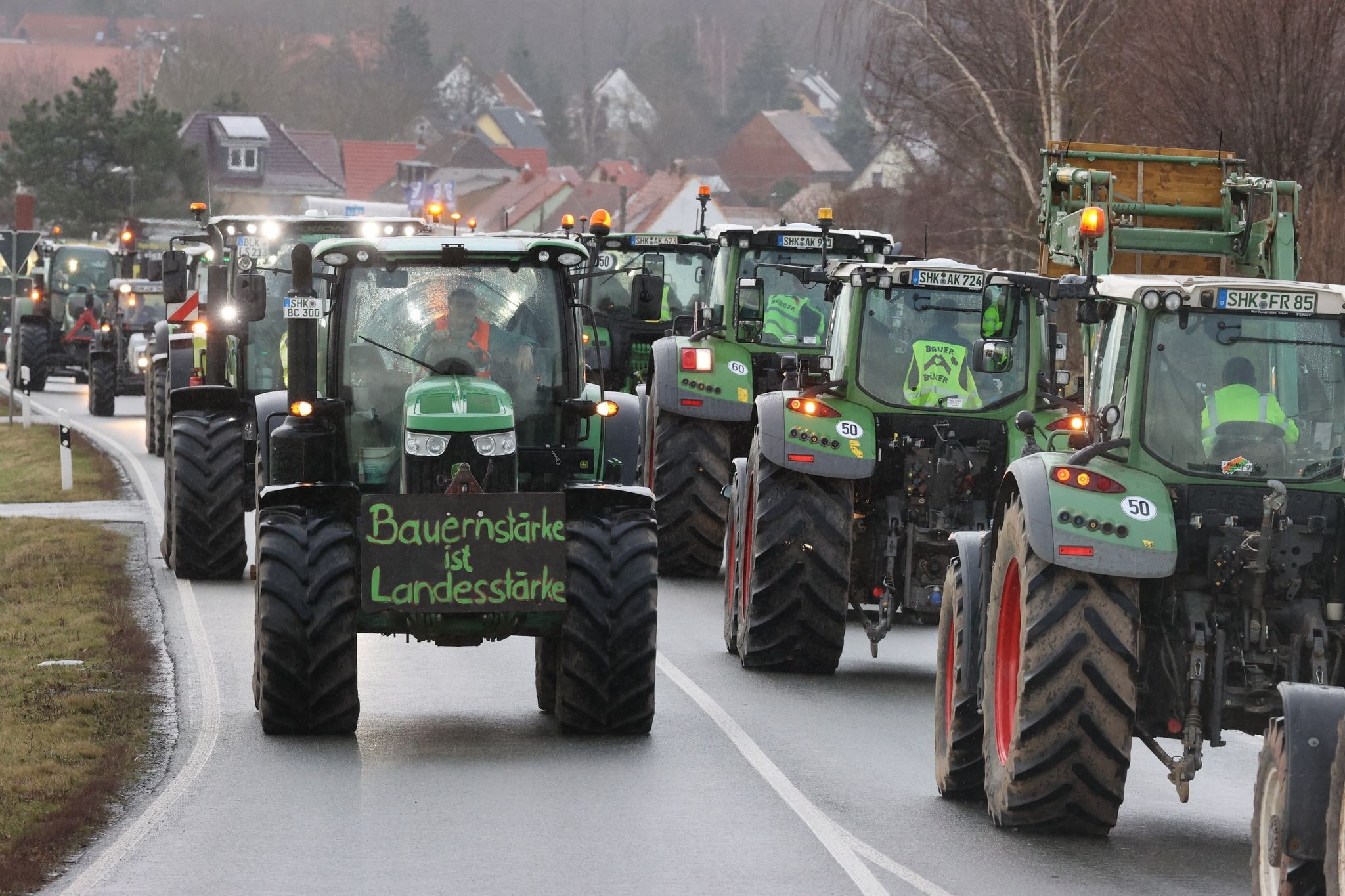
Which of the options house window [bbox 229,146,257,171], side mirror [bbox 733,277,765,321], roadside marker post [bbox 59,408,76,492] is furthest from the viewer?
house window [bbox 229,146,257,171]

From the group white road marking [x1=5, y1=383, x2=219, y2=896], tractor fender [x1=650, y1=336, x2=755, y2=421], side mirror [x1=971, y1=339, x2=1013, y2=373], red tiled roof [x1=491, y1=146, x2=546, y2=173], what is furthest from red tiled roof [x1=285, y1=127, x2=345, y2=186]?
side mirror [x1=971, y1=339, x2=1013, y2=373]

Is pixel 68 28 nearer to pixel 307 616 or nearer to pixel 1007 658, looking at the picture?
pixel 307 616

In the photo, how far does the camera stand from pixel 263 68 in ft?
408

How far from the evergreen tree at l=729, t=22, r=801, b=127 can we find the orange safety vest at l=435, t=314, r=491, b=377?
156777 mm

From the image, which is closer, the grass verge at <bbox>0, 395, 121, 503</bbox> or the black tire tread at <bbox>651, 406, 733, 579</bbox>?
the black tire tread at <bbox>651, 406, 733, 579</bbox>

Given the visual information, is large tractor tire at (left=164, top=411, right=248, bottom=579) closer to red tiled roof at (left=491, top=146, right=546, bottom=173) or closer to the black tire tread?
the black tire tread

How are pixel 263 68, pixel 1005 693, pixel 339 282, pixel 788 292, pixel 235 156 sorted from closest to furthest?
pixel 1005 693 → pixel 339 282 → pixel 788 292 → pixel 235 156 → pixel 263 68

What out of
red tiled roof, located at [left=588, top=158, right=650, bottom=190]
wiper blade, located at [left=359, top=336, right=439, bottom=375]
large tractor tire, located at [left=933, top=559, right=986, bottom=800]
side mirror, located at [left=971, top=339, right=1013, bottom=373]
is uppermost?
red tiled roof, located at [left=588, top=158, right=650, bottom=190]

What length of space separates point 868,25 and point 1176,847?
29018 millimetres

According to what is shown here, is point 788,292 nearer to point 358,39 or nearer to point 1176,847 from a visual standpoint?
point 1176,847

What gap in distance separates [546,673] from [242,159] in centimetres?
10435


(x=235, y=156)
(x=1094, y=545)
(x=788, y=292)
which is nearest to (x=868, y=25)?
(x=788, y=292)

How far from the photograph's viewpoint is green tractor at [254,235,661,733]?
11578 mm

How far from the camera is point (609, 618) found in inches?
464
